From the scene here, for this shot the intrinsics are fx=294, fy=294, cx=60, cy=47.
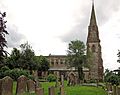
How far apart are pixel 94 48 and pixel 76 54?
819 inches

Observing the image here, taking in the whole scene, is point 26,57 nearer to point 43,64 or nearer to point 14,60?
point 14,60

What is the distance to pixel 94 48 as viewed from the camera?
103 metres

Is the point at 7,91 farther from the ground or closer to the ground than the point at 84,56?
closer to the ground

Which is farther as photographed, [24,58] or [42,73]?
[42,73]

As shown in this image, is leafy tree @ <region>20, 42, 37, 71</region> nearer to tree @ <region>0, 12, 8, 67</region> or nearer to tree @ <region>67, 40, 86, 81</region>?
tree @ <region>67, 40, 86, 81</region>

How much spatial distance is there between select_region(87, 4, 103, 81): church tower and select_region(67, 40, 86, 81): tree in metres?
16.7

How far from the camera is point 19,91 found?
54.9 feet

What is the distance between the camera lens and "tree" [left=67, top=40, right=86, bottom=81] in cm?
8206

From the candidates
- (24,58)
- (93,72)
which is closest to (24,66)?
(24,58)

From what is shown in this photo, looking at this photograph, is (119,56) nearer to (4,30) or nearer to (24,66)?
(24,66)

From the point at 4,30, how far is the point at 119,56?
39.2m

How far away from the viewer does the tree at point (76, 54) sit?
8206 cm

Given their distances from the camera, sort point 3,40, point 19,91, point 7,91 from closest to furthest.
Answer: point 7,91, point 19,91, point 3,40

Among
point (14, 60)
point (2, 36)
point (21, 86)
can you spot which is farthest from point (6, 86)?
point (14, 60)
